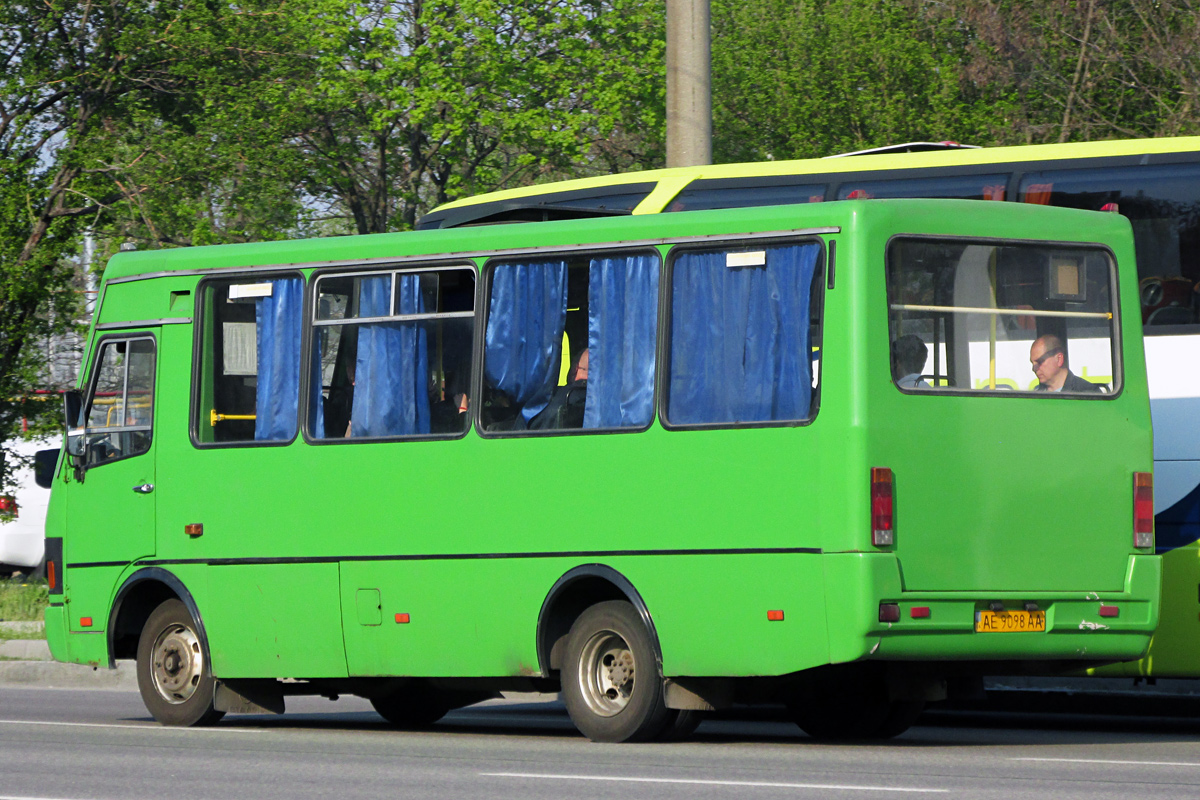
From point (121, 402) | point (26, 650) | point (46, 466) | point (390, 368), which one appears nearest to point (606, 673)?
point (390, 368)

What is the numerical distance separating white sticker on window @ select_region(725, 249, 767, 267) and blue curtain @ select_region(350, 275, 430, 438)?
2.14 meters

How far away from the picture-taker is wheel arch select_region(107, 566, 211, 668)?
12516 millimetres

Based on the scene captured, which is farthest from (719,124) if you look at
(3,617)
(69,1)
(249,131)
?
(3,617)

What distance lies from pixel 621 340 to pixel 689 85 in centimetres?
547

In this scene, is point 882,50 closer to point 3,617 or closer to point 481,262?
point 3,617

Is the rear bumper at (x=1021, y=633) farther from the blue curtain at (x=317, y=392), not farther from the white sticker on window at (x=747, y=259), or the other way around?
the blue curtain at (x=317, y=392)

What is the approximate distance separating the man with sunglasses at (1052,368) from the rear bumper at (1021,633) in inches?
38.4

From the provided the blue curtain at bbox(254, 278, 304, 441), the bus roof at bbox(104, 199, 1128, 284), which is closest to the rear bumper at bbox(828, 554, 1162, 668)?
the bus roof at bbox(104, 199, 1128, 284)

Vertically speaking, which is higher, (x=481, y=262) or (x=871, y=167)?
(x=871, y=167)

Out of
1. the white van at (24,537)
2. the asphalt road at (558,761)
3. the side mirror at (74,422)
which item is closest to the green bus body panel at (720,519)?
the asphalt road at (558,761)

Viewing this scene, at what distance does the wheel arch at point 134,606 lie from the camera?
12516 millimetres

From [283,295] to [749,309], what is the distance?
11.0ft

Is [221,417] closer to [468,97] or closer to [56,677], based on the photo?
[56,677]

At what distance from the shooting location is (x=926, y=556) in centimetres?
971
